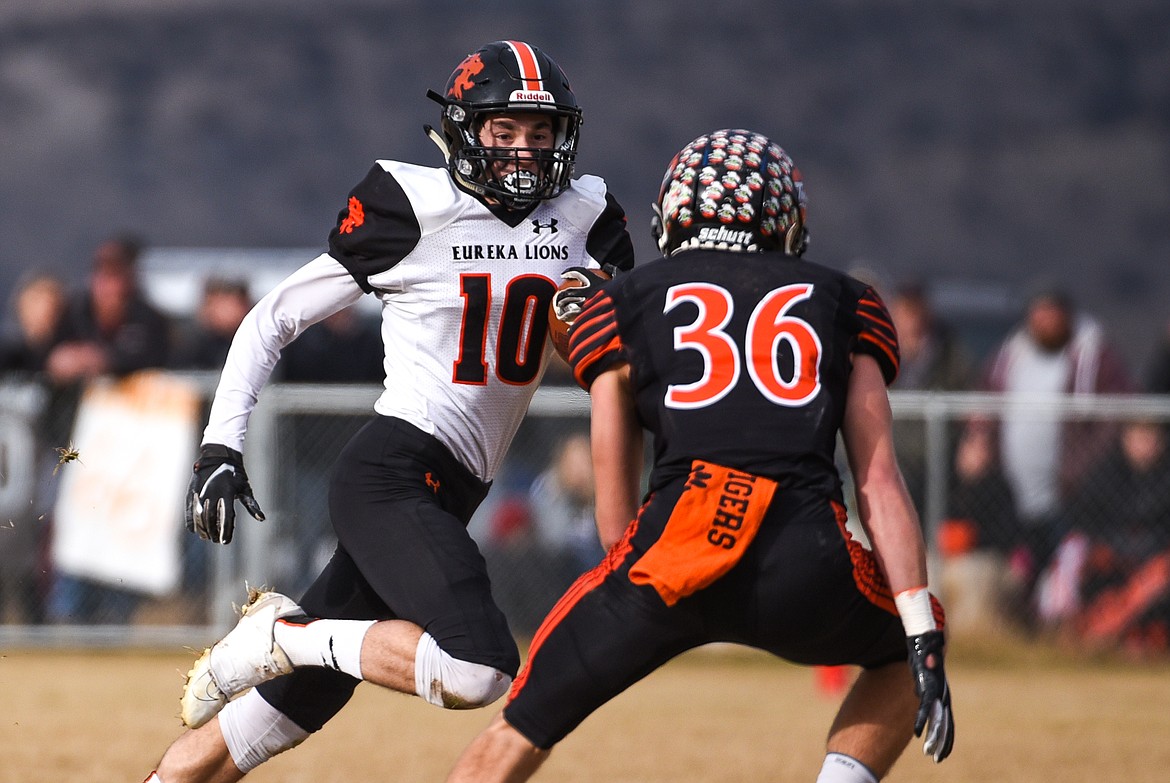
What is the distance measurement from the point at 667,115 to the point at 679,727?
8672 millimetres

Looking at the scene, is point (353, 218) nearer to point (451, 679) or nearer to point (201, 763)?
point (451, 679)

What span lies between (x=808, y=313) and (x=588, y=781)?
2.98 m

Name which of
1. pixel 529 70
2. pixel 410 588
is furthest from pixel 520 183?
pixel 410 588

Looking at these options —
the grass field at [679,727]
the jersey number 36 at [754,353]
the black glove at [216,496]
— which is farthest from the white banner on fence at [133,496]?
the jersey number 36 at [754,353]

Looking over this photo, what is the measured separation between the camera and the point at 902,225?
595 inches

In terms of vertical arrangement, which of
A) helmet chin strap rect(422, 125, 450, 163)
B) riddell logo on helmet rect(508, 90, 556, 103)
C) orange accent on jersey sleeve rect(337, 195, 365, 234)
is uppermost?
riddell logo on helmet rect(508, 90, 556, 103)

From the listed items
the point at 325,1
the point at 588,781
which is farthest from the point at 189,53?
the point at 588,781

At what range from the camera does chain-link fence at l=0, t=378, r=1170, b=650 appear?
9500 mm

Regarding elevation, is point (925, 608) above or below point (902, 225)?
below

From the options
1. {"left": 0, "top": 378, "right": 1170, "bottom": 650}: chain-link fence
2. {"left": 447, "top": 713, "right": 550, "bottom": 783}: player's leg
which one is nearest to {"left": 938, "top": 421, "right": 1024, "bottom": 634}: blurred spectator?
{"left": 0, "top": 378, "right": 1170, "bottom": 650}: chain-link fence

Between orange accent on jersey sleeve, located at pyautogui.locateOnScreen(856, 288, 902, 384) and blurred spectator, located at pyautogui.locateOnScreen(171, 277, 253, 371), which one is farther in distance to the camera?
blurred spectator, located at pyautogui.locateOnScreen(171, 277, 253, 371)

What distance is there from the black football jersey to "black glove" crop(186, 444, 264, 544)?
119 centimetres

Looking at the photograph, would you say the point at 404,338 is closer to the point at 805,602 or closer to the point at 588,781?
the point at 805,602

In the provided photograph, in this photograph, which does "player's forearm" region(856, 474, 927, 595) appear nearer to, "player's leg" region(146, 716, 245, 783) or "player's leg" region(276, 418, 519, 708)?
"player's leg" region(276, 418, 519, 708)
